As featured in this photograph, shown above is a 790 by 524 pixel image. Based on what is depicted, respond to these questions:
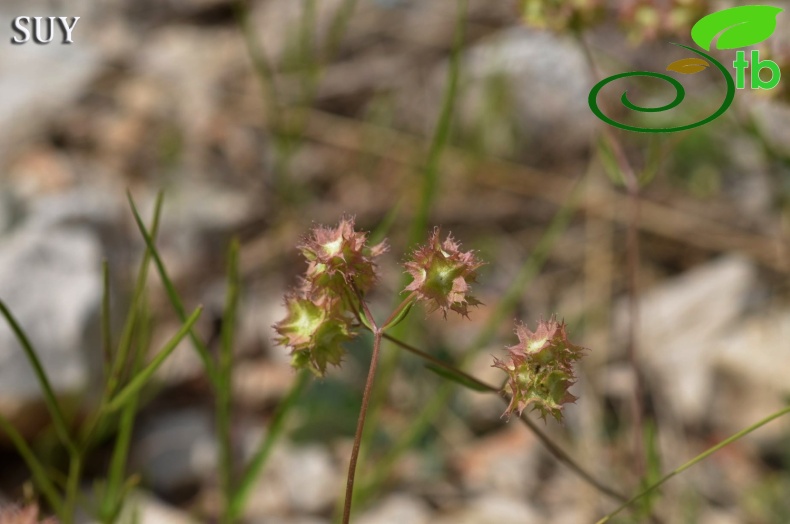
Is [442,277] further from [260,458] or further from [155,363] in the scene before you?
[260,458]

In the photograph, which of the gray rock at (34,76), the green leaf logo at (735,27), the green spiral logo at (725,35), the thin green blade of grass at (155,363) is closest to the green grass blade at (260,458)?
the thin green blade of grass at (155,363)

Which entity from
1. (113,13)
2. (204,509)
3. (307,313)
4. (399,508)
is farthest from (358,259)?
(113,13)

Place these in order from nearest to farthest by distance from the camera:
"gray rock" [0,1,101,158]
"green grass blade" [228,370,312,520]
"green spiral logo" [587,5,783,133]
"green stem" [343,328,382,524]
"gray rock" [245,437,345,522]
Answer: "green stem" [343,328,382,524] < "green grass blade" [228,370,312,520] < "green spiral logo" [587,5,783,133] < "gray rock" [245,437,345,522] < "gray rock" [0,1,101,158]

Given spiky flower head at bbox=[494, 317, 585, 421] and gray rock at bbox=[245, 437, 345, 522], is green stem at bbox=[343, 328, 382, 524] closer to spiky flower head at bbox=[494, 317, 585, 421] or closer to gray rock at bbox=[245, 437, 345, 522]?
spiky flower head at bbox=[494, 317, 585, 421]

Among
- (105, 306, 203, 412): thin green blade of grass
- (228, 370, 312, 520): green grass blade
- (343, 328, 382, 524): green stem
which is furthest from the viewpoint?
(228, 370, 312, 520): green grass blade

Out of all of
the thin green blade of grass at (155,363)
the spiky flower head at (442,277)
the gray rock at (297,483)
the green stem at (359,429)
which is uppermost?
the spiky flower head at (442,277)

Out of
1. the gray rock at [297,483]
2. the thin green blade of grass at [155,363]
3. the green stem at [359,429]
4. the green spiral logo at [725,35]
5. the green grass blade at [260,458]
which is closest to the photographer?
the green stem at [359,429]

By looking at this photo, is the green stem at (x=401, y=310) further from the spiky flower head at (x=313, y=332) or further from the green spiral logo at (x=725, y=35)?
the green spiral logo at (x=725, y=35)

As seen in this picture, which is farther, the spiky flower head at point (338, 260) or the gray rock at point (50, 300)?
the gray rock at point (50, 300)

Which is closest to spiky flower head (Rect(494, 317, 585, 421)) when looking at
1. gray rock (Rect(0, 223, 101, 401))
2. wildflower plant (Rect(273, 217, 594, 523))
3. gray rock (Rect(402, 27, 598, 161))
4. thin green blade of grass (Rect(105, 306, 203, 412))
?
wildflower plant (Rect(273, 217, 594, 523))

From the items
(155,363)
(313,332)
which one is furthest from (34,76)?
(313,332)
